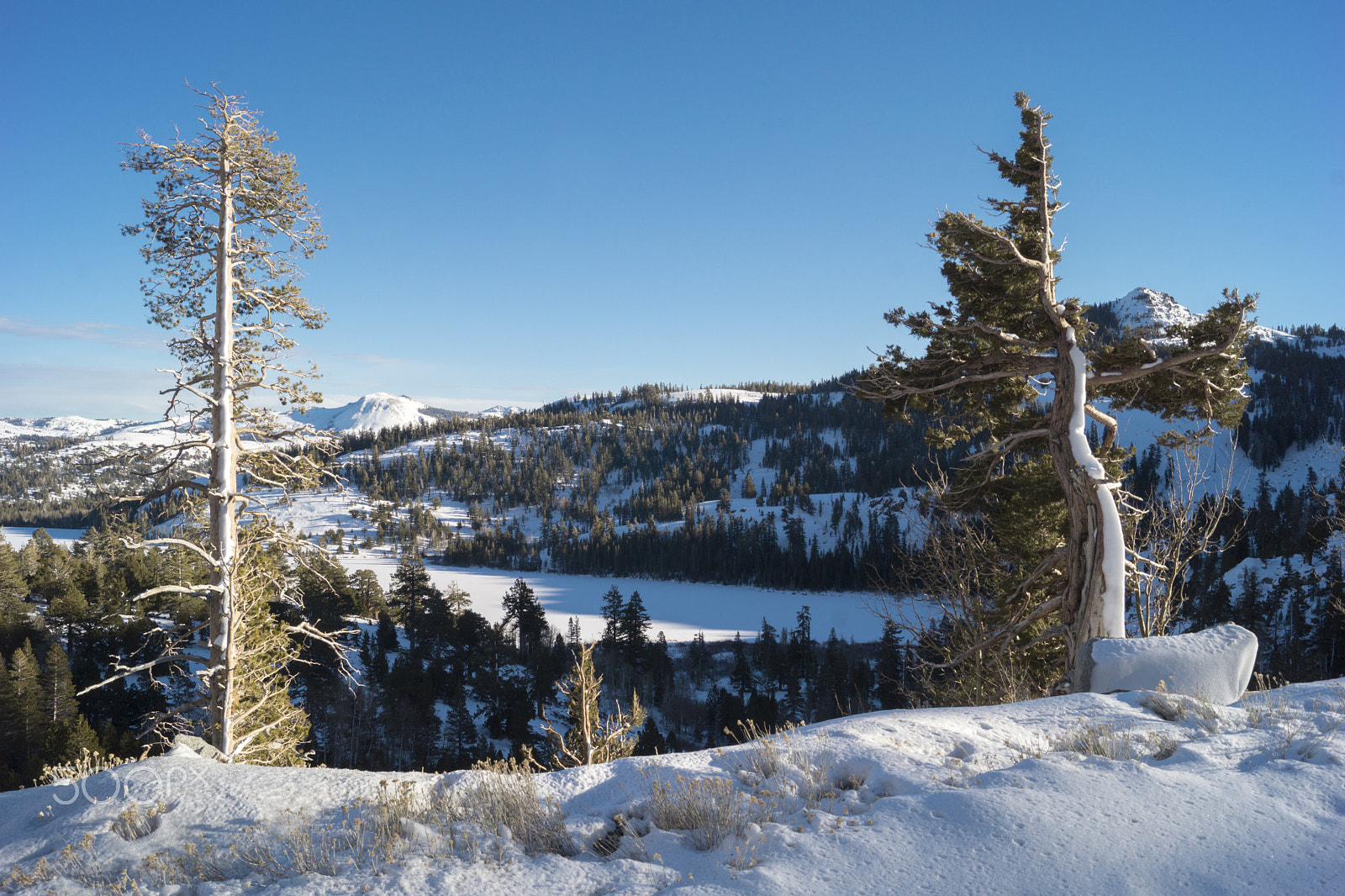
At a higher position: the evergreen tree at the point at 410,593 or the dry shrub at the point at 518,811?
the dry shrub at the point at 518,811

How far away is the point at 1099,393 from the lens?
1068cm

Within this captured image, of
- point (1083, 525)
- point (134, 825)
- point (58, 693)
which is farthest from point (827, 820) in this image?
point (58, 693)

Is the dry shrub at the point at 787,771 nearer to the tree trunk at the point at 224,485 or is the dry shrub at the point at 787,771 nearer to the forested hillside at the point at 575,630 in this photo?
the forested hillside at the point at 575,630

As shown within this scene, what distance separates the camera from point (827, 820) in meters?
3.87

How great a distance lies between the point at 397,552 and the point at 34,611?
10716 cm

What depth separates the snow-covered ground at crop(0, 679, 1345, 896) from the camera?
10.8 ft

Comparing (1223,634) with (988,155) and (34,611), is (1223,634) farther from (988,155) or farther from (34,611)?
(34,611)

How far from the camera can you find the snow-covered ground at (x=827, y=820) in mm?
3293

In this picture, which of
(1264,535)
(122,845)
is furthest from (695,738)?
(1264,535)

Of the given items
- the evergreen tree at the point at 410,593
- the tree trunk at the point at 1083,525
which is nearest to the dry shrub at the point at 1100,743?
the tree trunk at the point at 1083,525

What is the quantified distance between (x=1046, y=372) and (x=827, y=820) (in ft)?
28.9

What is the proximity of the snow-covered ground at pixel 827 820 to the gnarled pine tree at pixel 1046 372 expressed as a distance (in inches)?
155

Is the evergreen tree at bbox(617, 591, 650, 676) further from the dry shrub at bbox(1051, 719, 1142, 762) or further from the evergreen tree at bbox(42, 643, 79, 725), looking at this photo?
the dry shrub at bbox(1051, 719, 1142, 762)

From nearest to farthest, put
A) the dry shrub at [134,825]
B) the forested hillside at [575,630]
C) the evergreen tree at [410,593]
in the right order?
the dry shrub at [134,825] → the forested hillside at [575,630] → the evergreen tree at [410,593]
